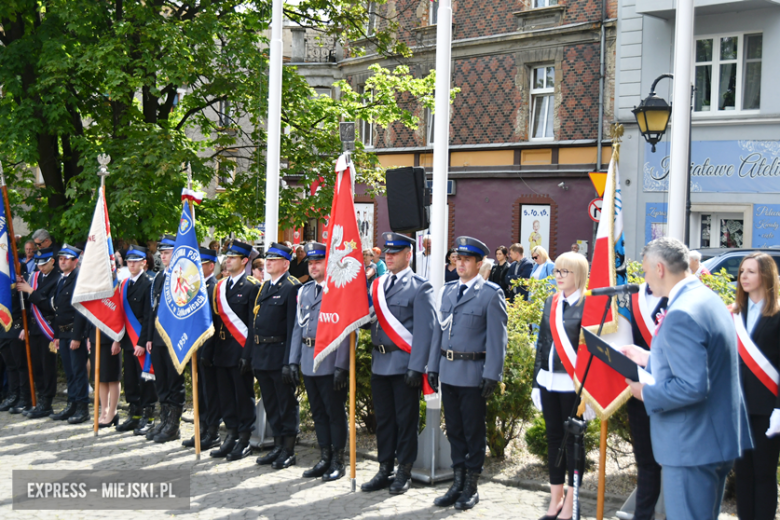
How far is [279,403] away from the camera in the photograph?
7.68 meters

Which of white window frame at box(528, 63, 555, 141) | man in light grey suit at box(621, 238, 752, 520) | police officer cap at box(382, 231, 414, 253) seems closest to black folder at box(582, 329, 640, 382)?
man in light grey suit at box(621, 238, 752, 520)

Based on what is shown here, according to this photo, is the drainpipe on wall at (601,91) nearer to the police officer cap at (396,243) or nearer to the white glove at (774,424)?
the police officer cap at (396,243)

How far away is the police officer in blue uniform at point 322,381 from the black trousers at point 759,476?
11.1ft

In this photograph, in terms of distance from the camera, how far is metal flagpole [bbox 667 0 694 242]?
5902 mm

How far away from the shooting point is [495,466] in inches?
284

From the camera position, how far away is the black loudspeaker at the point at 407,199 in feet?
24.2

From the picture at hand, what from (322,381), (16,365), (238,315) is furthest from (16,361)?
(322,381)

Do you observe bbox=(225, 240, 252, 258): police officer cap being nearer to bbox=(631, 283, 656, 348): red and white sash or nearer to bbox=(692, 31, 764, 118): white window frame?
bbox=(631, 283, 656, 348): red and white sash

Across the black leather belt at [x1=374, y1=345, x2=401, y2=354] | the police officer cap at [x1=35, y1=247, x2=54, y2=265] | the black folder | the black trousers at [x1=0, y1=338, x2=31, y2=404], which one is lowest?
the black trousers at [x1=0, y1=338, x2=31, y2=404]

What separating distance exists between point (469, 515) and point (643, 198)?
51.3 ft

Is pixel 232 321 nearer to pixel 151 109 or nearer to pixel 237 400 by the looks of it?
pixel 237 400

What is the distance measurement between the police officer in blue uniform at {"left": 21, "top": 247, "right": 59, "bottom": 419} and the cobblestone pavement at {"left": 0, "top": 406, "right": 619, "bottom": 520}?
3.95 feet

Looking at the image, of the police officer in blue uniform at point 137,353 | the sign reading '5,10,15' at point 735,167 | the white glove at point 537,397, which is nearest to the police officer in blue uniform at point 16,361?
the police officer in blue uniform at point 137,353

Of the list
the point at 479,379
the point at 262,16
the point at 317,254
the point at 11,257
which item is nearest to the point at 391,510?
the point at 479,379
